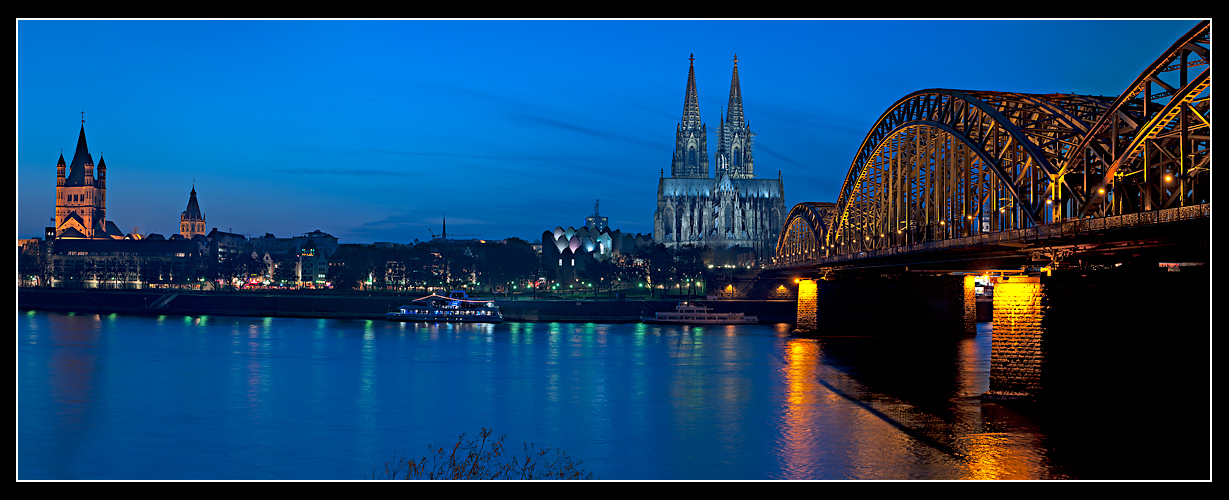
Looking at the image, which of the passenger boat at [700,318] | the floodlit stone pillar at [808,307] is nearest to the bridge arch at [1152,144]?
the floodlit stone pillar at [808,307]

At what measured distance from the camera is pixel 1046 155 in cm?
4191

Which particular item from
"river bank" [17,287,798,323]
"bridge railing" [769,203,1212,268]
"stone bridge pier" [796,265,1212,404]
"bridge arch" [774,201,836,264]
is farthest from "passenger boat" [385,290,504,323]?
"stone bridge pier" [796,265,1212,404]

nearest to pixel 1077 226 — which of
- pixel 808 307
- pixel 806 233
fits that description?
pixel 808 307

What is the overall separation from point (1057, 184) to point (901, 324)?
42.4m

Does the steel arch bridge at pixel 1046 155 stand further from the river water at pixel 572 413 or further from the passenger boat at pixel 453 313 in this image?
the passenger boat at pixel 453 313

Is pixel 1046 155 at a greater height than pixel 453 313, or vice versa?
pixel 1046 155

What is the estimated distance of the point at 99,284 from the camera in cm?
16238

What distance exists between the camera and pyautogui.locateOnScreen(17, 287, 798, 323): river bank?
110 meters

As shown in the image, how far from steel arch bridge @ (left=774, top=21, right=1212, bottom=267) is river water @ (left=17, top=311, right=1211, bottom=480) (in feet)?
25.7

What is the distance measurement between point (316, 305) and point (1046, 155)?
304 ft

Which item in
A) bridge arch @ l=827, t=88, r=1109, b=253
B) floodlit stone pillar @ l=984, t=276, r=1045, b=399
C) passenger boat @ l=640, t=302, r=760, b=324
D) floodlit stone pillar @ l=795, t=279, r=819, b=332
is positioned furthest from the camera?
passenger boat @ l=640, t=302, r=760, b=324

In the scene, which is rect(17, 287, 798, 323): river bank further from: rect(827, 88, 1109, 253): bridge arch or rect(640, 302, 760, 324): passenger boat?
rect(827, 88, 1109, 253): bridge arch

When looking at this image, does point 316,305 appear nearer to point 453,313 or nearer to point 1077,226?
point 453,313
